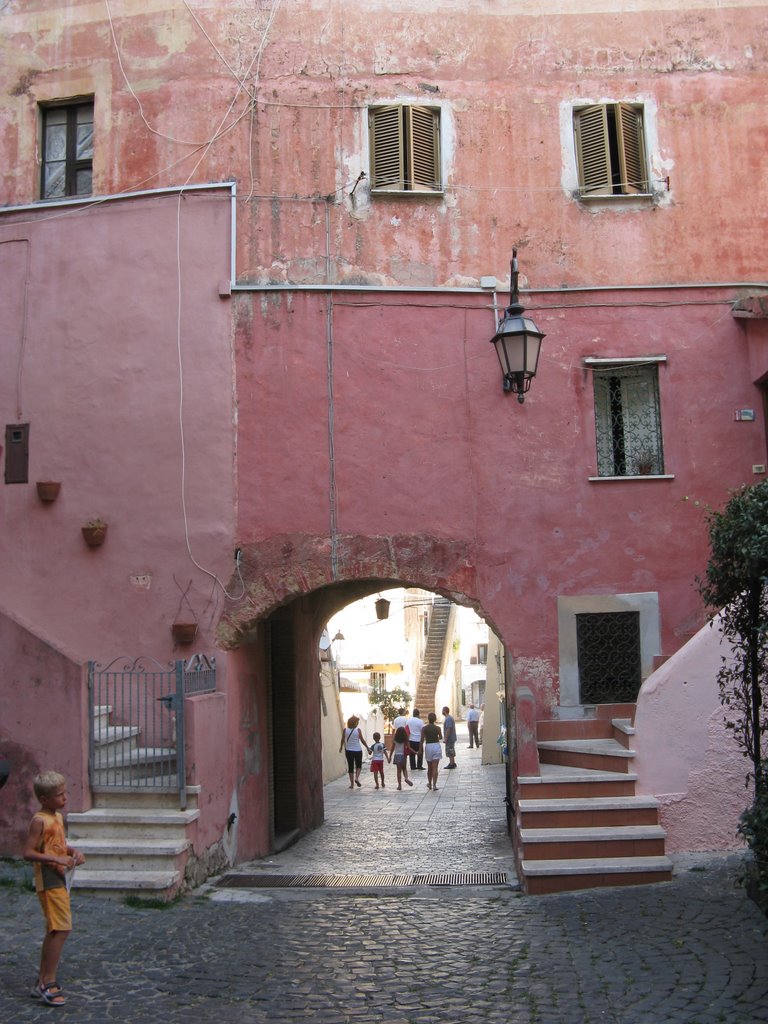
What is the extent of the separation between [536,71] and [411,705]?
28.5 metres

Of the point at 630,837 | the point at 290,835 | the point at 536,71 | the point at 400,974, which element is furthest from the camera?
the point at 290,835

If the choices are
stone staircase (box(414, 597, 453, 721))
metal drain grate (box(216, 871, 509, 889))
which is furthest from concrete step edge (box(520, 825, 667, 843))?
stone staircase (box(414, 597, 453, 721))

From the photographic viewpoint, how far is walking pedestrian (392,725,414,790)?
20172 mm

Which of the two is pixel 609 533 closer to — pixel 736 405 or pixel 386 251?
pixel 736 405

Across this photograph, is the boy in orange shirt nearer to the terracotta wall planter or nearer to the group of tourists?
the terracotta wall planter

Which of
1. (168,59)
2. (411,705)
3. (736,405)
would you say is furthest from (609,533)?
(411,705)

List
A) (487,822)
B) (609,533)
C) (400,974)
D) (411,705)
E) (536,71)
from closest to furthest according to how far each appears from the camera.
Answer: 1. (400,974)
2. (609,533)
3. (536,71)
4. (487,822)
5. (411,705)

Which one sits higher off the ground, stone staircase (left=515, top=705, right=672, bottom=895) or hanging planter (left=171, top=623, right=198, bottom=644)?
hanging planter (left=171, top=623, right=198, bottom=644)

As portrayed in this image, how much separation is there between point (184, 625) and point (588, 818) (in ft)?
14.5

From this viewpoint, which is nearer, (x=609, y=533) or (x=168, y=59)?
(x=609, y=533)

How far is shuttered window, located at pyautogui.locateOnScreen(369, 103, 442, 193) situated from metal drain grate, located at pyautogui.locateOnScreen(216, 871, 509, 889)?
7212mm

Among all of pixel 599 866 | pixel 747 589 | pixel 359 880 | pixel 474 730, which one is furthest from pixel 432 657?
pixel 747 589

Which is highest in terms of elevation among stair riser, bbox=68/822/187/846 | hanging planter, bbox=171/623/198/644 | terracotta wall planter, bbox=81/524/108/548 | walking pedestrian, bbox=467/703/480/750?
terracotta wall planter, bbox=81/524/108/548

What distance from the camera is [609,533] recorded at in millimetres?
10891
